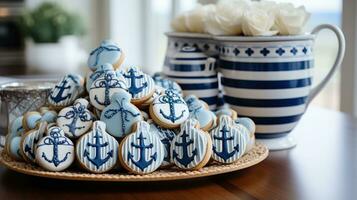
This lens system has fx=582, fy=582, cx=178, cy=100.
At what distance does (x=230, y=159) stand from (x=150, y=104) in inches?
4.4

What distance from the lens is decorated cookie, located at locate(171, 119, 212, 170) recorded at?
637 mm

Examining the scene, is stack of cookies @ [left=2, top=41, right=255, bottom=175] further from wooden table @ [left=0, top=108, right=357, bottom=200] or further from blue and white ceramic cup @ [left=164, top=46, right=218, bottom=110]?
blue and white ceramic cup @ [left=164, top=46, right=218, bottom=110]

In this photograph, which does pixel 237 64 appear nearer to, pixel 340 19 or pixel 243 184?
pixel 243 184

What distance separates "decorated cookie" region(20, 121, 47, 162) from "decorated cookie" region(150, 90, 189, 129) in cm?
13

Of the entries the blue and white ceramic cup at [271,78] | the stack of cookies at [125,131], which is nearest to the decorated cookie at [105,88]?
the stack of cookies at [125,131]

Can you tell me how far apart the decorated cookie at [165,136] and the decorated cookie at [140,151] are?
20mm

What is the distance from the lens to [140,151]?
0.62m

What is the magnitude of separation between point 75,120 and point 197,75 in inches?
11.1

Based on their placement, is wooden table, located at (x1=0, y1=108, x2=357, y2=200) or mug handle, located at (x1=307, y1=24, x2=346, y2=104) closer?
wooden table, located at (x1=0, y1=108, x2=357, y2=200)

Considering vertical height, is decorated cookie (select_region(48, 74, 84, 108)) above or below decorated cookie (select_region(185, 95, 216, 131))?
above

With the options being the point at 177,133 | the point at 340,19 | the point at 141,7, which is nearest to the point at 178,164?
the point at 177,133

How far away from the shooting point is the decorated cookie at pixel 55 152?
2.08ft

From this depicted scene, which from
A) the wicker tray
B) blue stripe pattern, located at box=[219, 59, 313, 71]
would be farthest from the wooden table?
blue stripe pattern, located at box=[219, 59, 313, 71]

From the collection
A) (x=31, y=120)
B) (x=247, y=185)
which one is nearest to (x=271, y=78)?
(x=247, y=185)
